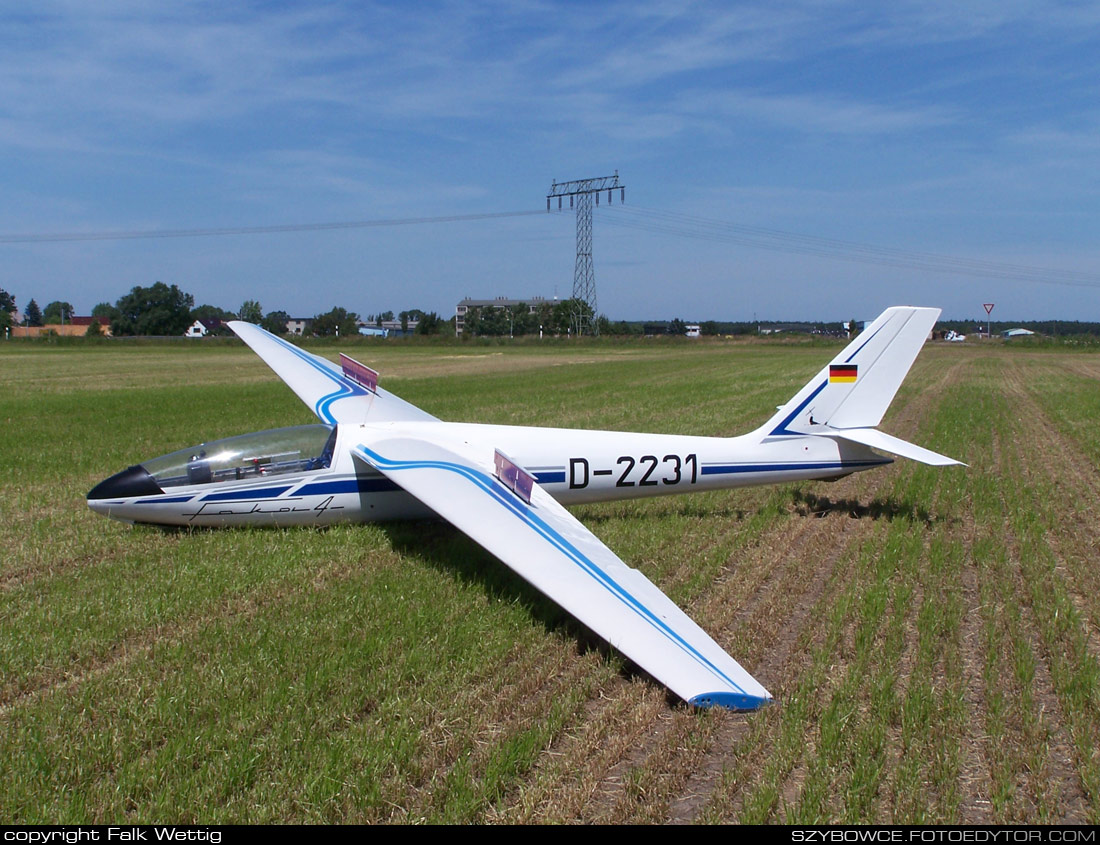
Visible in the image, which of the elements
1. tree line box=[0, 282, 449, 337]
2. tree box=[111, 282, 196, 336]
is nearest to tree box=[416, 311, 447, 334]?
tree line box=[0, 282, 449, 337]

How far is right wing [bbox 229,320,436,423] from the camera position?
33.7 feet

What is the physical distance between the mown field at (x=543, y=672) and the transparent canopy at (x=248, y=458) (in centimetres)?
70

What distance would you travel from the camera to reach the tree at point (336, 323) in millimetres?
→ 124625

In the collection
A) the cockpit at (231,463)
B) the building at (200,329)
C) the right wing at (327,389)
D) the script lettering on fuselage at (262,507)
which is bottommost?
the script lettering on fuselage at (262,507)

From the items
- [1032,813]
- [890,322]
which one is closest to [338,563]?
[1032,813]

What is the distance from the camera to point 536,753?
4598 mm

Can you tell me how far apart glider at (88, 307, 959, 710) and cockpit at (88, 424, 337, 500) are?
0.05 ft

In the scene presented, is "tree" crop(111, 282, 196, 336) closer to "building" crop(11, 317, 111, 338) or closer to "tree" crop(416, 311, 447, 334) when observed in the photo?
"building" crop(11, 317, 111, 338)

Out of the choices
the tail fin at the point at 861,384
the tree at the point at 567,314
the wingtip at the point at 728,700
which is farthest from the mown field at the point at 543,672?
the tree at the point at 567,314

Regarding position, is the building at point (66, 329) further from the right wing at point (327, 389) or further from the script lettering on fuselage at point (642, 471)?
the script lettering on fuselage at point (642, 471)

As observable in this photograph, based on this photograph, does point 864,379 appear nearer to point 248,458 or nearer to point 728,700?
point 728,700

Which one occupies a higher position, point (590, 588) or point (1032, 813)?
Answer: point (590, 588)
